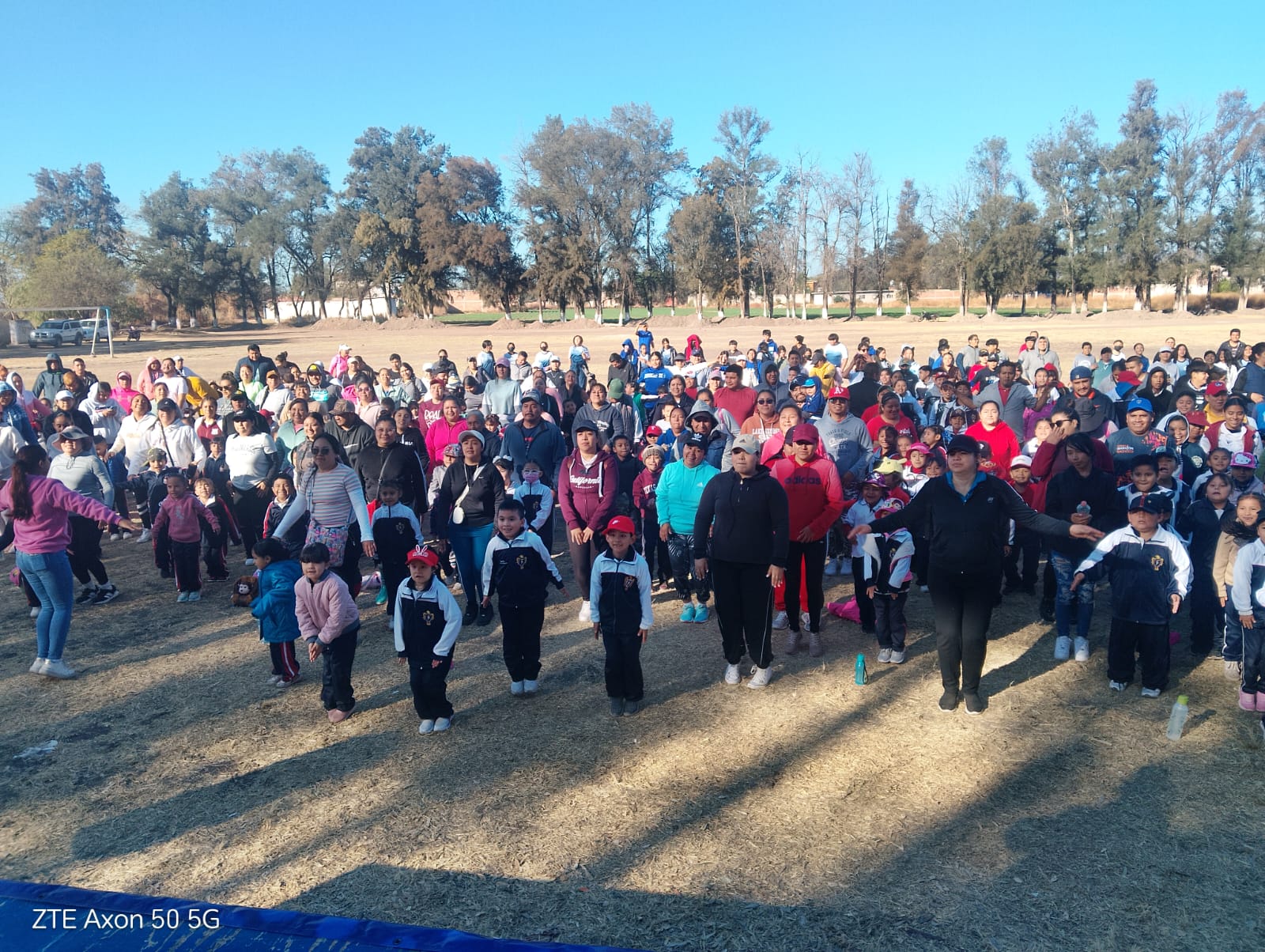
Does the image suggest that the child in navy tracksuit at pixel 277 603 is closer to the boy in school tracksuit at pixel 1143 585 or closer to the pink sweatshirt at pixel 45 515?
the pink sweatshirt at pixel 45 515

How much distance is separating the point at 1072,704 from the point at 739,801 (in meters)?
2.52

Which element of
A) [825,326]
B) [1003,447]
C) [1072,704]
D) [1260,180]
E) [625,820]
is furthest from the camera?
[1260,180]

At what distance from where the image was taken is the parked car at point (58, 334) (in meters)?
42.5

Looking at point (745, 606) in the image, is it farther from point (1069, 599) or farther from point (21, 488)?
point (21, 488)

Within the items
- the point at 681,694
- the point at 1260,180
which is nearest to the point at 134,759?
the point at 681,694

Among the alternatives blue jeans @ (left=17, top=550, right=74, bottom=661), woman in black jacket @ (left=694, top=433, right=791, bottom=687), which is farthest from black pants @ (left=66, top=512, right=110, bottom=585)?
woman in black jacket @ (left=694, top=433, right=791, bottom=687)

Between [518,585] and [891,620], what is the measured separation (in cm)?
275


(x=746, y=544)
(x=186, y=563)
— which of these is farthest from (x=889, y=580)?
(x=186, y=563)

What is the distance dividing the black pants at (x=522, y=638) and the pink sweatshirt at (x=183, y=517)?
383 centimetres

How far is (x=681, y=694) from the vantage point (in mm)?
5605

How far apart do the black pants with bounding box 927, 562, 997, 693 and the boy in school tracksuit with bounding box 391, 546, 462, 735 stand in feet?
9.85

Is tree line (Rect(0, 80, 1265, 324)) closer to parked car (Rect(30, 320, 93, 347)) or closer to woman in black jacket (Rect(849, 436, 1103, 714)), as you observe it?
parked car (Rect(30, 320, 93, 347))

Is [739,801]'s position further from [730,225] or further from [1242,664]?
[730,225]

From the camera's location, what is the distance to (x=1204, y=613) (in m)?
5.84
